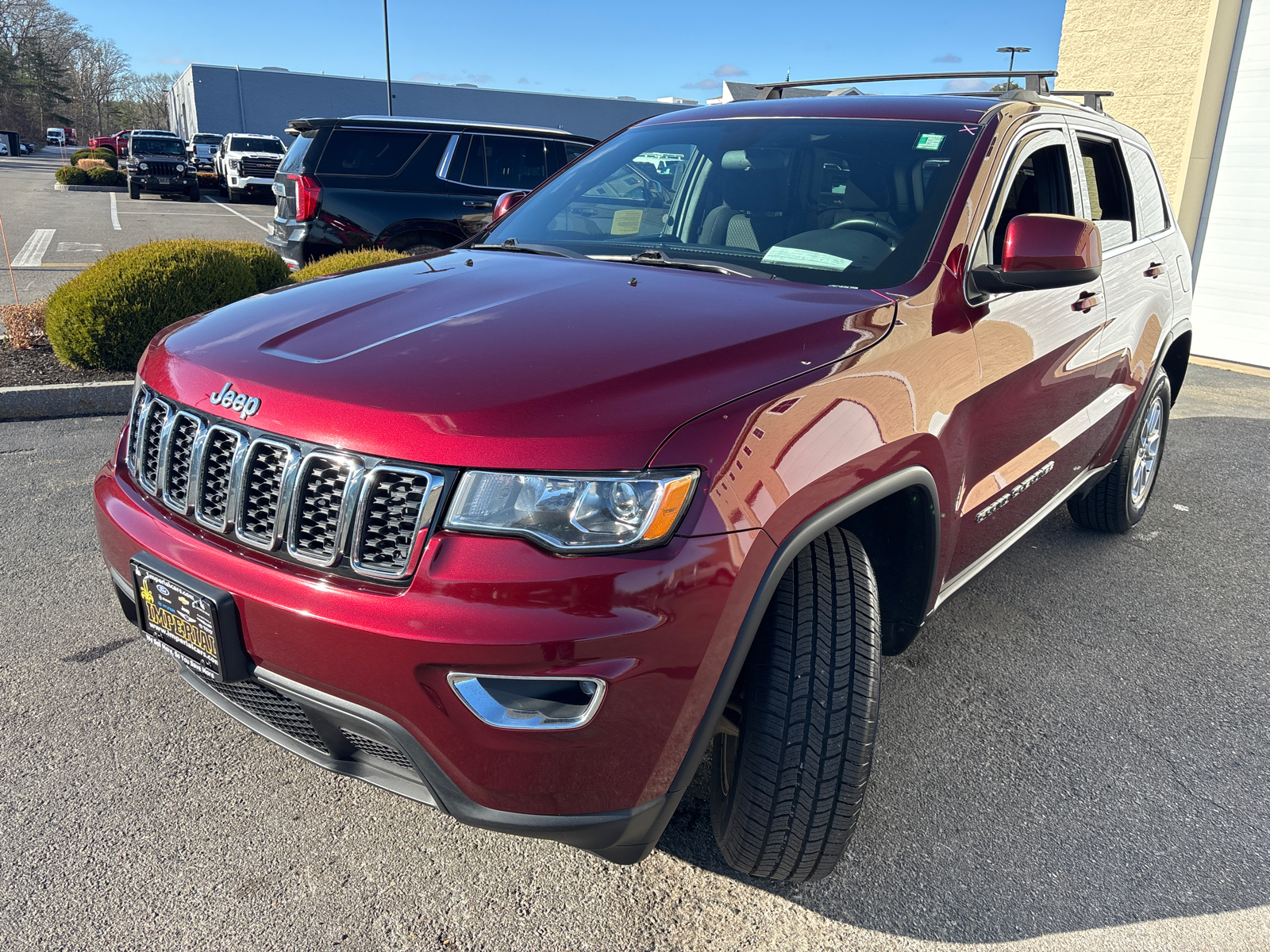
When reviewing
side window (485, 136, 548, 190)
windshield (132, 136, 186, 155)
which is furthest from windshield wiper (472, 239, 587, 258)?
windshield (132, 136, 186, 155)

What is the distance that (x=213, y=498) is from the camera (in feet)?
6.46

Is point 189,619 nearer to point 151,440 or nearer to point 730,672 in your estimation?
point 151,440

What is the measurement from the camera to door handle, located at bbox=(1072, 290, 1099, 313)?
10.1 feet

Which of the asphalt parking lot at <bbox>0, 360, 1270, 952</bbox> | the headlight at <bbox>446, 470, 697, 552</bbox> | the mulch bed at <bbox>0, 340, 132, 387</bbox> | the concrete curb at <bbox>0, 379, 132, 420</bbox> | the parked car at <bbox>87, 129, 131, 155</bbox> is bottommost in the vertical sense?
the asphalt parking lot at <bbox>0, 360, 1270, 952</bbox>

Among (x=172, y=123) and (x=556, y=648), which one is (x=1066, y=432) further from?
(x=172, y=123)

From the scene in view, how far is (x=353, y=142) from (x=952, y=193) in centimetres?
659

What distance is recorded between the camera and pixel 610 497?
1.64 metres


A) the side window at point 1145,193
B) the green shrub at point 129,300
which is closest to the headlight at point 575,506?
the side window at point 1145,193

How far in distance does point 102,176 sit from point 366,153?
2925 centimetres

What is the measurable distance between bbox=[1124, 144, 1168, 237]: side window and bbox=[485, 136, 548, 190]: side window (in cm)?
576

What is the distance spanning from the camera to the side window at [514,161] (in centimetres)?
859

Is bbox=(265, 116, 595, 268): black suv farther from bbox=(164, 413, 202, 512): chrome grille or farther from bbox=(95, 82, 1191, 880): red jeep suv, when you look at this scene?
bbox=(164, 413, 202, 512): chrome grille

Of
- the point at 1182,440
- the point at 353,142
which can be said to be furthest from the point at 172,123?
the point at 1182,440

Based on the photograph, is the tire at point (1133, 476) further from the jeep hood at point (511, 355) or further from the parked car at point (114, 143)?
the parked car at point (114, 143)
